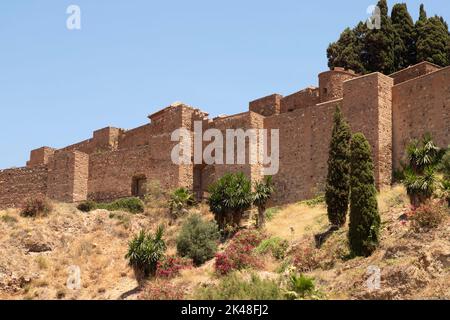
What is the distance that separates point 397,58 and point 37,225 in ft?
70.5

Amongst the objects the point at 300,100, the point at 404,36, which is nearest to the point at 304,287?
the point at 300,100

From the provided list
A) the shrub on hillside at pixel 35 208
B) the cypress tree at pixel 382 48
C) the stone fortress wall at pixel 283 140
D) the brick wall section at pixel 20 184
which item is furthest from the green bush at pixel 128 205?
the cypress tree at pixel 382 48

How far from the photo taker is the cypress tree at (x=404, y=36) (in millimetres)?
42219

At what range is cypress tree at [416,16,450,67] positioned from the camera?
41069mm

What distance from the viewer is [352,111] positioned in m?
32.0

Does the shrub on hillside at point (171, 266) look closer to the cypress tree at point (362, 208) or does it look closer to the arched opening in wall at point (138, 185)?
the cypress tree at point (362, 208)

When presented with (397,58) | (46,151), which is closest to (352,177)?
(397,58)

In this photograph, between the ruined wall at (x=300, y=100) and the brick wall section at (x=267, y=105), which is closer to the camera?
the ruined wall at (x=300, y=100)

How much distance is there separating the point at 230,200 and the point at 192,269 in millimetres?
3710

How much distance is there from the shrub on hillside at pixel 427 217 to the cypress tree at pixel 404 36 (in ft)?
62.9

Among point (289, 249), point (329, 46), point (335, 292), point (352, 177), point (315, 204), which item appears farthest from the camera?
point (329, 46)

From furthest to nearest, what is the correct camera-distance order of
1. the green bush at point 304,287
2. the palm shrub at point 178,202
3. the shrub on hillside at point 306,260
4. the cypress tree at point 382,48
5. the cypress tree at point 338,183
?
the cypress tree at point 382,48
the palm shrub at point 178,202
the cypress tree at point 338,183
the shrub on hillside at point 306,260
the green bush at point 304,287

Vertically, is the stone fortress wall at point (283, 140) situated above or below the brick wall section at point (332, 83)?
below

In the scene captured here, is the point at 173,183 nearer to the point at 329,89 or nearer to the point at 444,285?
the point at 329,89
